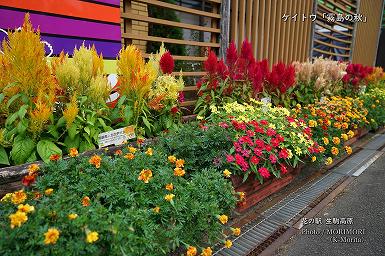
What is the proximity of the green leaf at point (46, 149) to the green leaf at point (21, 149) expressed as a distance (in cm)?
6

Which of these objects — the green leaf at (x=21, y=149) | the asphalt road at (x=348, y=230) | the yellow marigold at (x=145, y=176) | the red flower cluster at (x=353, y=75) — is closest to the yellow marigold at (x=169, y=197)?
the yellow marigold at (x=145, y=176)

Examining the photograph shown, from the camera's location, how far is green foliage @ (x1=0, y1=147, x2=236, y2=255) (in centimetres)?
122

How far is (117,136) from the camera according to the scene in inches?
94.7

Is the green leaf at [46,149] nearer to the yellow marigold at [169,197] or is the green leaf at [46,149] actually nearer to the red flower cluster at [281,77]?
the yellow marigold at [169,197]

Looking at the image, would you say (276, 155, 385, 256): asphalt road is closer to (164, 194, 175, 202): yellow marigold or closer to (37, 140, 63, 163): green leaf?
(164, 194, 175, 202): yellow marigold

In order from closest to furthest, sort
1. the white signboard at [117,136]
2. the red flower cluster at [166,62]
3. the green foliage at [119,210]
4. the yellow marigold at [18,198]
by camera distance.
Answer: the green foliage at [119,210], the yellow marigold at [18,198], the white signboard at [117,136], the red flower cluster at [166,62]

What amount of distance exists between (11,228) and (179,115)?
2041mm

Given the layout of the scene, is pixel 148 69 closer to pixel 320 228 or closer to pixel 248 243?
pixel 248 243

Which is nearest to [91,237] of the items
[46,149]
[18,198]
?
[18,198]

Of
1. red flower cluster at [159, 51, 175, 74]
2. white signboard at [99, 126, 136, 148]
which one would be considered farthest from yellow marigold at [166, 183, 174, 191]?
red flower cluster at [159, 51, 175, 74]

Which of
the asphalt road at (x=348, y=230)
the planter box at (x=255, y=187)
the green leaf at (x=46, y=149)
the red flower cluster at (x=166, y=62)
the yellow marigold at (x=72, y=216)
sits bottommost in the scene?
the asphalt road at (x=348, y=230)

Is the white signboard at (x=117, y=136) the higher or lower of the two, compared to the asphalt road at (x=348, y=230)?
higher

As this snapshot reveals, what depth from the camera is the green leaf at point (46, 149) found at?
199 cm

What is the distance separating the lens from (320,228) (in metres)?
2.25
